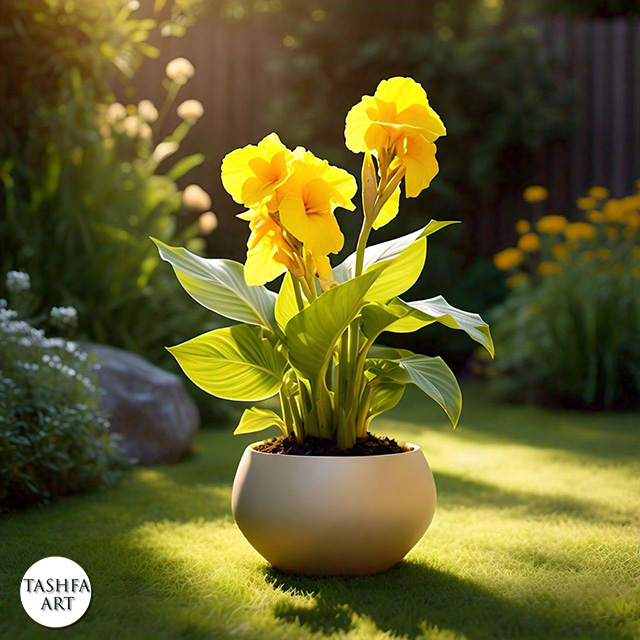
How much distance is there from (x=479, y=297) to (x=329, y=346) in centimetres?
Result: 450

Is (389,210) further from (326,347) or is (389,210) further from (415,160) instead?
(326,347)

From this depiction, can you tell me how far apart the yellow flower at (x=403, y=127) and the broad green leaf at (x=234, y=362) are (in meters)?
0.41

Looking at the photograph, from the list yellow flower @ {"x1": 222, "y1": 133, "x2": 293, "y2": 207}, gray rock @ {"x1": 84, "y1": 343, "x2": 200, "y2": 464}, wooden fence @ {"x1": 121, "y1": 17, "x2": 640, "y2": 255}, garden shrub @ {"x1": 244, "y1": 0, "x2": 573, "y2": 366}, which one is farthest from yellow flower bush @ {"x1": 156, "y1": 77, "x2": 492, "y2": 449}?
wooden fence @ {"x1": 121, "y1": 17, "x2": 640, "y2": 255}

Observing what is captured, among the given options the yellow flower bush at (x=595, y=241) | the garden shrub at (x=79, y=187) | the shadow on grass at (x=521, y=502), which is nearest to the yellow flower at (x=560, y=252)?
the yellow flower bush at (x=595, y=241)

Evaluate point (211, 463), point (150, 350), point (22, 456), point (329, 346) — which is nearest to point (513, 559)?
point (329, 346)

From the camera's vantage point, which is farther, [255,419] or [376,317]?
[255,419]

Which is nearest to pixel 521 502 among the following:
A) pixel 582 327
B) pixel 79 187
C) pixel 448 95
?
pixel 582 327

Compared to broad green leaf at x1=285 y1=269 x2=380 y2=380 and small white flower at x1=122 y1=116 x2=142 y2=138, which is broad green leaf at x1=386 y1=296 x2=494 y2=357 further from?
small white flower at x1=122 y1=116 x2=142 y2=138

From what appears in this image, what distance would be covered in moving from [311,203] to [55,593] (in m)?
0.80

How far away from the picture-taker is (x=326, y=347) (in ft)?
4.44

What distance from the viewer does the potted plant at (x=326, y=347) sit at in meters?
1.33

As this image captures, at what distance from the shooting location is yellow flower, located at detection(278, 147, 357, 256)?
4.32 feet

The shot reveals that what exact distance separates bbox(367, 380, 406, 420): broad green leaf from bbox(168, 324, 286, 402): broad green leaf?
205 millimetres

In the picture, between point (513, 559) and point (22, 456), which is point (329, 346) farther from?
point (22, 456)
